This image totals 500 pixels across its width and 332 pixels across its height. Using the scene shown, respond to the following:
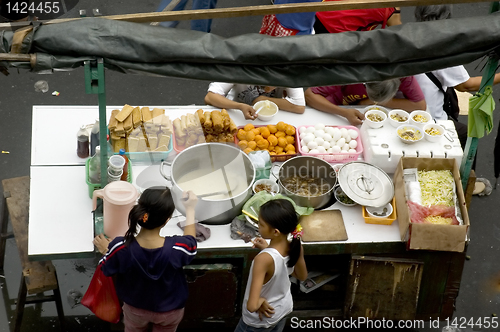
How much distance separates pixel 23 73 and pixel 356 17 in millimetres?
3255

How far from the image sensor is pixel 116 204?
339 centimetres

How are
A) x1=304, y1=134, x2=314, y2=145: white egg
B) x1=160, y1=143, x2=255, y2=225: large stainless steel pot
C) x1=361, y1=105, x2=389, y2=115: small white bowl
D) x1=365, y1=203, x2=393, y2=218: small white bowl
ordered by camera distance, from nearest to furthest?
x1=160, y1=143, x2=255, y2=225: large stainless steel pot
x1=365, y1=203, x2=393, y2=218: small white bowl
x1=304, y1=134, x2=314, y2=145: white egg
x1=361, y1=105, x2=389, y2=115: small white bowl

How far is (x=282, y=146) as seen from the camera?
4180 mm

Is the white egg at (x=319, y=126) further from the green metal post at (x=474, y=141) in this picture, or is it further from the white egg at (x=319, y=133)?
the green metal post at (x=474, y=141)

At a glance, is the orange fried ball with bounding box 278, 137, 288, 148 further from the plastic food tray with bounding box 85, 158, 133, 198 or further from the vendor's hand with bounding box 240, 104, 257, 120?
the plastic food tray with bounding box 85, 158, 133, 198

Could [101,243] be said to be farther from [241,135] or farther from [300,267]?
[241,135]

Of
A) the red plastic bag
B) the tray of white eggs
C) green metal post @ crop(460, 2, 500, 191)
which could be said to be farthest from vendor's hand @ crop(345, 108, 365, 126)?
the red plastic bag

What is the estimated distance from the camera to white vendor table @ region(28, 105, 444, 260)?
3539 millimetres

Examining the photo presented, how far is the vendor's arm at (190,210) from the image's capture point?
10.5 ft

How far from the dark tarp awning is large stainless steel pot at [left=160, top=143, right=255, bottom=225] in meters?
0.85

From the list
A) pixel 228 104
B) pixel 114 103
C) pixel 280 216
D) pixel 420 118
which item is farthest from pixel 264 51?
pixel 114 103

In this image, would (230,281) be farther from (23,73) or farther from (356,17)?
(23,73)

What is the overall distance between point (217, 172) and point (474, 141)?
161 centimetres

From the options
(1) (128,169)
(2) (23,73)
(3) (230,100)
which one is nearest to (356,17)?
(3) (230,100)
